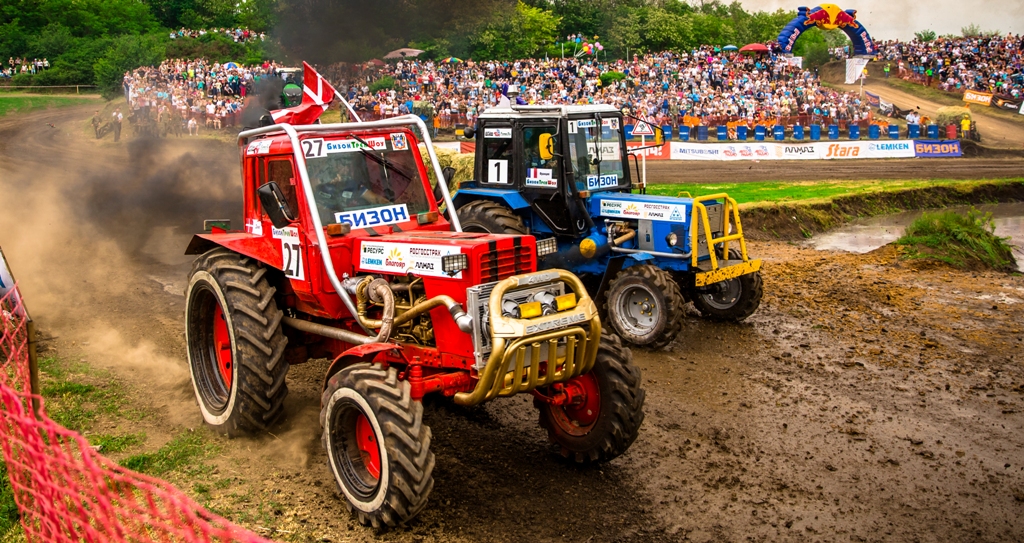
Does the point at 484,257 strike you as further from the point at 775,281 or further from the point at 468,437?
the point at 775,281

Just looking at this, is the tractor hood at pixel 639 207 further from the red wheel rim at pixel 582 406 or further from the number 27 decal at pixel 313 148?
the number 27 decal at pixel 313 148

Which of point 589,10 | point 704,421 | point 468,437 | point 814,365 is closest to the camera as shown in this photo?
point 468,437

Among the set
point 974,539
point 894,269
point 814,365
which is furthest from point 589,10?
point 974,539

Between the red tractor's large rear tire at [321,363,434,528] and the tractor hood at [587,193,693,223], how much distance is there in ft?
17.9

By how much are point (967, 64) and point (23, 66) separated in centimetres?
4330

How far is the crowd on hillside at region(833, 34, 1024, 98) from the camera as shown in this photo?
40.7 meters

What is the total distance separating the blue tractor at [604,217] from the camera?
384 inches

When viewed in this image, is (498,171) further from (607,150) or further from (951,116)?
(951,116)

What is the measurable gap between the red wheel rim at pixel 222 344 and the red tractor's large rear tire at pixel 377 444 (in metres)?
2.15

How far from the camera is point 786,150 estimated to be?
29125 mm

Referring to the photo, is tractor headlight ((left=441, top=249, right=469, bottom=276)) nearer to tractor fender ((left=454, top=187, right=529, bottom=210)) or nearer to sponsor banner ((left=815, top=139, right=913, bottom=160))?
tractor fender ((left=454, top=187, right=529, bottom=210))

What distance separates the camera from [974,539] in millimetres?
5215

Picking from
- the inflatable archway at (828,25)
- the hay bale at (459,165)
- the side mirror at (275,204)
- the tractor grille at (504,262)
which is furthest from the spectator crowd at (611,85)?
the tractor grille at (504,262)

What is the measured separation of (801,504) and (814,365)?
11.3 feet
